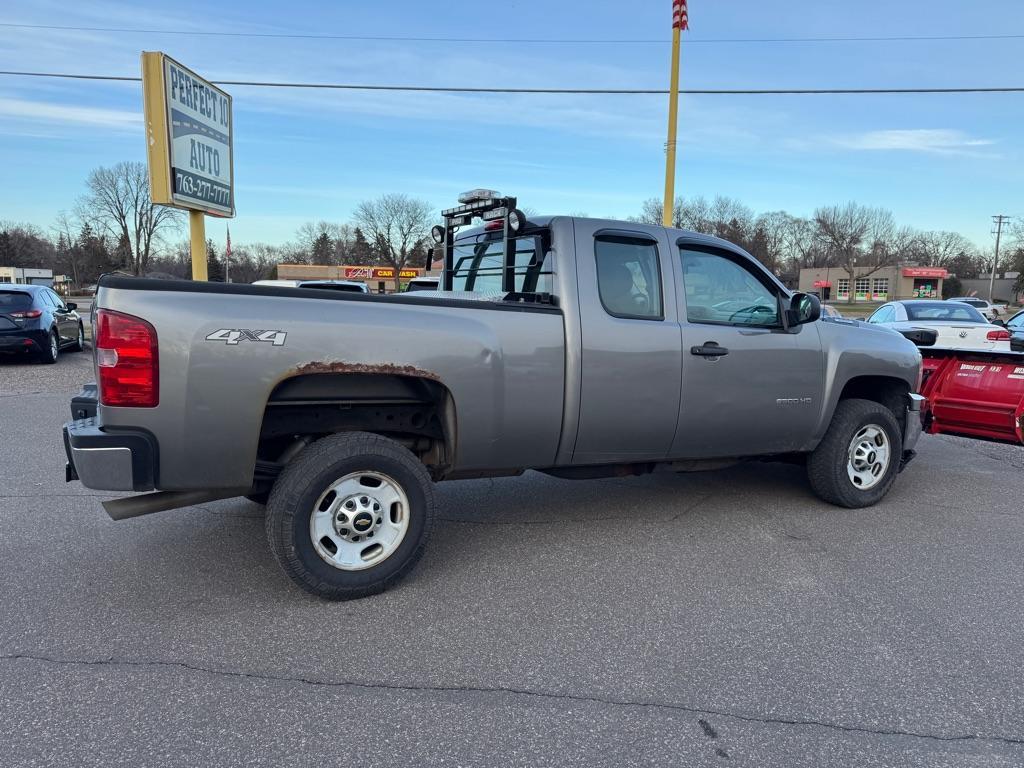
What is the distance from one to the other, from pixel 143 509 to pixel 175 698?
42.5 inches

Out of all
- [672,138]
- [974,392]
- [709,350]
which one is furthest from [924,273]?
[709,350]

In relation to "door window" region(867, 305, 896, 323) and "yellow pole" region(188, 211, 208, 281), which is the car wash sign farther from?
"door window" region(867, 305, 896, 323)

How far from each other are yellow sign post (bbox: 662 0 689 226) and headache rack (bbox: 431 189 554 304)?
700 cm

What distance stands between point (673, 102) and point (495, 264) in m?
8.82

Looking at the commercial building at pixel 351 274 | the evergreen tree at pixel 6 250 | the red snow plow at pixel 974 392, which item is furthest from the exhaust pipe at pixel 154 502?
the evergreen tree at pixel 6 250

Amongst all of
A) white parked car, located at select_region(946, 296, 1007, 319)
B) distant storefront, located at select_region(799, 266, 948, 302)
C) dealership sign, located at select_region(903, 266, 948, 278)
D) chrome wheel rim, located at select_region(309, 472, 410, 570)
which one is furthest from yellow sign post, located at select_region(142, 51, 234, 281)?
dealership sign, located at select_region(903, 266, 948, 278)

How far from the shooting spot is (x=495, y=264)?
16.5ft

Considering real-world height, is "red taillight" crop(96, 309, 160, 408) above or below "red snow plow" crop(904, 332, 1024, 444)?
above

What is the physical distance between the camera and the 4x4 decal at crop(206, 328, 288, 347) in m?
3.35

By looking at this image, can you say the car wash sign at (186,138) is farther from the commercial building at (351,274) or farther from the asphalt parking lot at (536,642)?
the commercial building at (351,274)

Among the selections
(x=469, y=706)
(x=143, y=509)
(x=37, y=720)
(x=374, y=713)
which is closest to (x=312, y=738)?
(x=374, y=713)

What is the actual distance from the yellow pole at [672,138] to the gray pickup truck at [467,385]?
7.72 m

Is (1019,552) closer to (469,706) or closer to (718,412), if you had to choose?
(718,412)

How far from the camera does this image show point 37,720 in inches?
106
